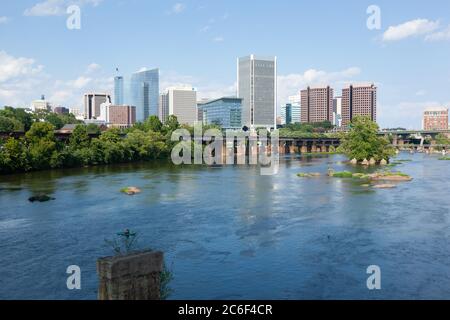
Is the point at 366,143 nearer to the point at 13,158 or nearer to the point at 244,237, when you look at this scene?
the point at 13,158

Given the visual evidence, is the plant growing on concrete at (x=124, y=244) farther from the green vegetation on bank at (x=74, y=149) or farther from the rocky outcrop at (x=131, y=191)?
the green vegetation on bank at (x=74, y=149)

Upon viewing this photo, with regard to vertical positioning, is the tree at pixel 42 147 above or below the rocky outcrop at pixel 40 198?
above

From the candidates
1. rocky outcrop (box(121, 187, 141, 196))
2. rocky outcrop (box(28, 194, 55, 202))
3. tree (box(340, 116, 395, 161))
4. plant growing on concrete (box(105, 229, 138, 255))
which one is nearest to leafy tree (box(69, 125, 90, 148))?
rocky outcrop (box(121, 187, 141, 196))

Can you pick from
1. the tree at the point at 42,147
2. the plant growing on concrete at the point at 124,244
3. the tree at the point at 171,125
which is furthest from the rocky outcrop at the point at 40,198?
the tree at the point at 171,125

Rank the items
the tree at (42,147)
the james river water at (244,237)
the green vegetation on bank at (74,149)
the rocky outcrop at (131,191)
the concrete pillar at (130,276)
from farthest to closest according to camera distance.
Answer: the tree at (42,147), the green vegetation on bank at (74,149), the rocky outcrop at (131,191), the james river water at (244,237), the concrete pillar at (130,276)

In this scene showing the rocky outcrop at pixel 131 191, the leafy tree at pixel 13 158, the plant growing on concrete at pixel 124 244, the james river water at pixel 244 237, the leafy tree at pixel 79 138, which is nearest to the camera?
the plant growing on concrete at pixel 124 244
